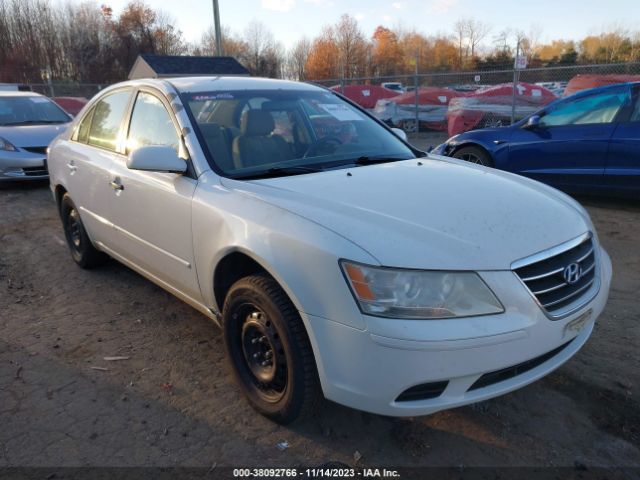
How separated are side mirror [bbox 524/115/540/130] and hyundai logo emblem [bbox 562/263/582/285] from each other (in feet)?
16.2

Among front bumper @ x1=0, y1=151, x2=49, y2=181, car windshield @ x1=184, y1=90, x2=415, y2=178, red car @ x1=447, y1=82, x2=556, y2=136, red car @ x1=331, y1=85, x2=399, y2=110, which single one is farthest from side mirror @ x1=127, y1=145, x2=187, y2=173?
red car @ x1=331, y1=85, x2=399, y2=110

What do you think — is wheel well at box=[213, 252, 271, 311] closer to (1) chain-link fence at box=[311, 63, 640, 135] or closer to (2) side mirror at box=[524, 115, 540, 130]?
(2) side mirror at box=[524, 115, 540, 130]

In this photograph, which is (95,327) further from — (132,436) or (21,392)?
(132,436)

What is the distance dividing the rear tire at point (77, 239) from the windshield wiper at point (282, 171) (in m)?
2.39

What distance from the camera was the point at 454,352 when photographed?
1988 millimetres

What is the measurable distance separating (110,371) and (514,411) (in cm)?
237

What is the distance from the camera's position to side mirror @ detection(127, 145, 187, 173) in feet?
9.37

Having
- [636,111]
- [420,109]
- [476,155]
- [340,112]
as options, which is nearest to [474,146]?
[476,155]

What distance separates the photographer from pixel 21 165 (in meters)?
8.54

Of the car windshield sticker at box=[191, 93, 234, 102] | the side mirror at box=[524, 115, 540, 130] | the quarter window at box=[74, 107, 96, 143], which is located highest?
the car windshield sticker at box=[191, 93, 234, 102]

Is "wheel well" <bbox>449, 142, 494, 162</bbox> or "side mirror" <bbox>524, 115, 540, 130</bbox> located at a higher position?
"side mirror" <bbox>524, 115, 540, 130</bbox>

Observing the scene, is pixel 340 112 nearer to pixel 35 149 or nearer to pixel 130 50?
pixel 35 149

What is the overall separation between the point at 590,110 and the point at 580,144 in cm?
47

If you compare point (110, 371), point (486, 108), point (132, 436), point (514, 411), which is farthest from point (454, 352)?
point (486, 108)
